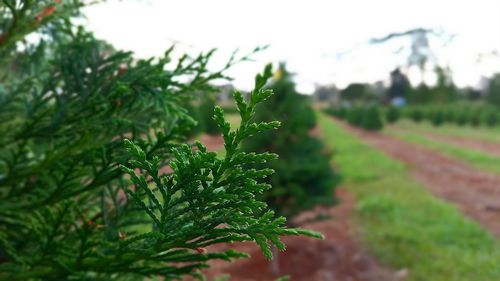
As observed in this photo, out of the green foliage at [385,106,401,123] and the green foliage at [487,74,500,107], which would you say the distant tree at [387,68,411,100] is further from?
the green foliage at [385,106,401,123]

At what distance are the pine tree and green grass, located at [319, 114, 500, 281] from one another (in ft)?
21.9

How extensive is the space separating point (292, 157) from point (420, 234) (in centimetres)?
325

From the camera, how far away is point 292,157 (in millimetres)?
8828

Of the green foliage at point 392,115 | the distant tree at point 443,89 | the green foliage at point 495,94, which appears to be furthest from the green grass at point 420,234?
the distant tree at point 443,89

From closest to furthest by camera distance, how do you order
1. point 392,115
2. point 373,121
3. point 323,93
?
point 373,121, point 392,115, point 323,93

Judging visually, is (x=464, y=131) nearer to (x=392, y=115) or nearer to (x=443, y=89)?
(x=392, y=115)

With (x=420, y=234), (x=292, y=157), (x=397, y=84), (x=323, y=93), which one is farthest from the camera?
(x=323, y=93)

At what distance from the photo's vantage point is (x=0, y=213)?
2.31 meters

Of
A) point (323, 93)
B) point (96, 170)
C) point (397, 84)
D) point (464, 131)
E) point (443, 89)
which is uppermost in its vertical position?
point (323, 93)

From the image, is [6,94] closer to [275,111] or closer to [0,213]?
[0,213]

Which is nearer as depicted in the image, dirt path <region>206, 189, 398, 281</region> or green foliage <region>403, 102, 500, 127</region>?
dirt path <region>206, 189, 398, 281</region>

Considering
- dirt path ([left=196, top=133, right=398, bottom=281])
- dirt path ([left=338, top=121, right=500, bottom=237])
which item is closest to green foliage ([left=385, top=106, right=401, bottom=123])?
dirt path ([left=338, top=121, right=500, bottom=237])

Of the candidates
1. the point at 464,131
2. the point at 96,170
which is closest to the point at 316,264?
the point at 96,170

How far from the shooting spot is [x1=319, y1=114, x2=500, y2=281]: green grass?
26.7ft
